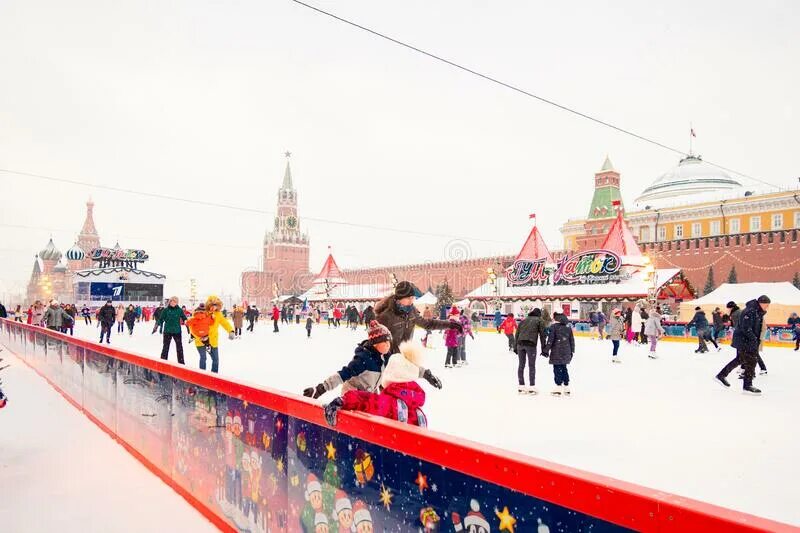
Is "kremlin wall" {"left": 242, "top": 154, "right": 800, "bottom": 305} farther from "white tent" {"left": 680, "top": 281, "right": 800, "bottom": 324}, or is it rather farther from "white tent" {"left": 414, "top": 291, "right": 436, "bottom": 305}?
"white tent" {"left": 680, "top": 281, "right": 800, "bottom": 324}

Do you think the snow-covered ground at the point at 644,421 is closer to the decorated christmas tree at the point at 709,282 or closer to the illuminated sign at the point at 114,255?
the decorated christmas tree at the point at 709,282

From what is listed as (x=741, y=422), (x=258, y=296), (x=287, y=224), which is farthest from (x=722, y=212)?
(x=287, y=224)

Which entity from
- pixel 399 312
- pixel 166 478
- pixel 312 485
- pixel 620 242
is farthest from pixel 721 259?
pixel 312 485

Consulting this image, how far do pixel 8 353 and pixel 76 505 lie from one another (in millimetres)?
13535

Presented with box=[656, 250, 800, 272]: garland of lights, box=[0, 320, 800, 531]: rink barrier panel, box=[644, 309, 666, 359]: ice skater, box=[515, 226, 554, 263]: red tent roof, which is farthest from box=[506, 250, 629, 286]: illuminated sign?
box=[0, 320, 800, 531]: rink barrier panel

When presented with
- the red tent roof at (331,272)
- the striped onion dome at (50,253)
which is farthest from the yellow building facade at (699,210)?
the striped onion dome at (50,253)

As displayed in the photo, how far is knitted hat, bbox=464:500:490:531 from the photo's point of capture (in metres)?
1.57

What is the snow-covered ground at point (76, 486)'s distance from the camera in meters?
3.13

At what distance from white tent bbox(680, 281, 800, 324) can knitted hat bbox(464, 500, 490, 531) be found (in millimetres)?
23791

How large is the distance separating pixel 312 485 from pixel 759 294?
85.7ft

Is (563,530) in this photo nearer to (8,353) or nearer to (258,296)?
(8,353)

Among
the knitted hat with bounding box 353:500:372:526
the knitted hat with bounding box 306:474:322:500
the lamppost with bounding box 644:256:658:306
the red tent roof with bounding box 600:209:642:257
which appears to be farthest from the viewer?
the red tent roof with bounding box 600:209:642:257

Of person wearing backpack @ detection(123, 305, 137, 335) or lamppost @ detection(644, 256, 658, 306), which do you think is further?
lamppost @ detection(644, 256, 658, 306)

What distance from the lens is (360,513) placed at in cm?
203
